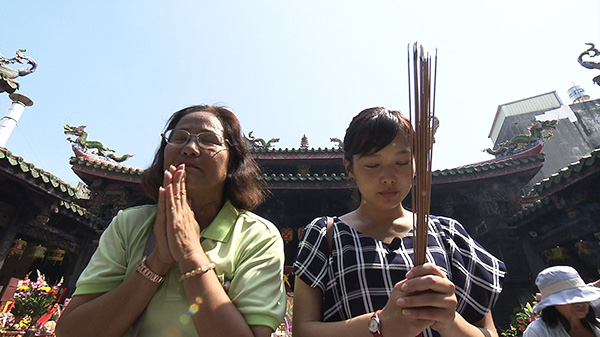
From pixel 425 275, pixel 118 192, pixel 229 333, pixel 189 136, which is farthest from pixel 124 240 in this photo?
pixel 118 192

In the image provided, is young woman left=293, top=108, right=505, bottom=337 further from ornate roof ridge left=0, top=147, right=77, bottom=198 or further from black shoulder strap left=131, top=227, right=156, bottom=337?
ornate roof ridge left=0, top=147, right=77, bottom=198

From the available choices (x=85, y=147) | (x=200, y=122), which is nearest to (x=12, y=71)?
(x=85, y=147)

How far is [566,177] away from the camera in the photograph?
5.27m

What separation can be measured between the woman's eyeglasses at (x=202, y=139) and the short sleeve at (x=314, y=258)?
0.70 metres

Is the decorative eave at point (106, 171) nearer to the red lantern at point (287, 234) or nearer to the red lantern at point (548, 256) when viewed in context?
the red lantern at point (287, 234)

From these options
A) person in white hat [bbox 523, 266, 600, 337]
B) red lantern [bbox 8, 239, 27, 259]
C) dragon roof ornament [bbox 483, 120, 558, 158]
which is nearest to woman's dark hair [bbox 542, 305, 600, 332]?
person in white hat [bbox 523, 266, 600, 337]

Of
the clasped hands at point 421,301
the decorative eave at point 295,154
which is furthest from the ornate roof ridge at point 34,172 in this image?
the clasped hands at point 421,301

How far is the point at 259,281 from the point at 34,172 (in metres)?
6.85

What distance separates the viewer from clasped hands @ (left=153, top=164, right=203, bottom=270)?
120 cm

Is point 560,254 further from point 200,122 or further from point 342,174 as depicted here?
point 200,122

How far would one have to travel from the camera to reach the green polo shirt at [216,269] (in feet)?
3.93

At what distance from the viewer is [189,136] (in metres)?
1.63

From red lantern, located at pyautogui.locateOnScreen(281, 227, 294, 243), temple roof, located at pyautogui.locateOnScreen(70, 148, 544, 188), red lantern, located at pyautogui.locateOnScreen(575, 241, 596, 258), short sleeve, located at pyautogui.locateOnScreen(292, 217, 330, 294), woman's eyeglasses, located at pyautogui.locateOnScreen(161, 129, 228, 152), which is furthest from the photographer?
red lantern, located at pyautogui.locateOnScreen(281, 227, 294, 243)

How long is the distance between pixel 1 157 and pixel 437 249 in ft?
24.0
